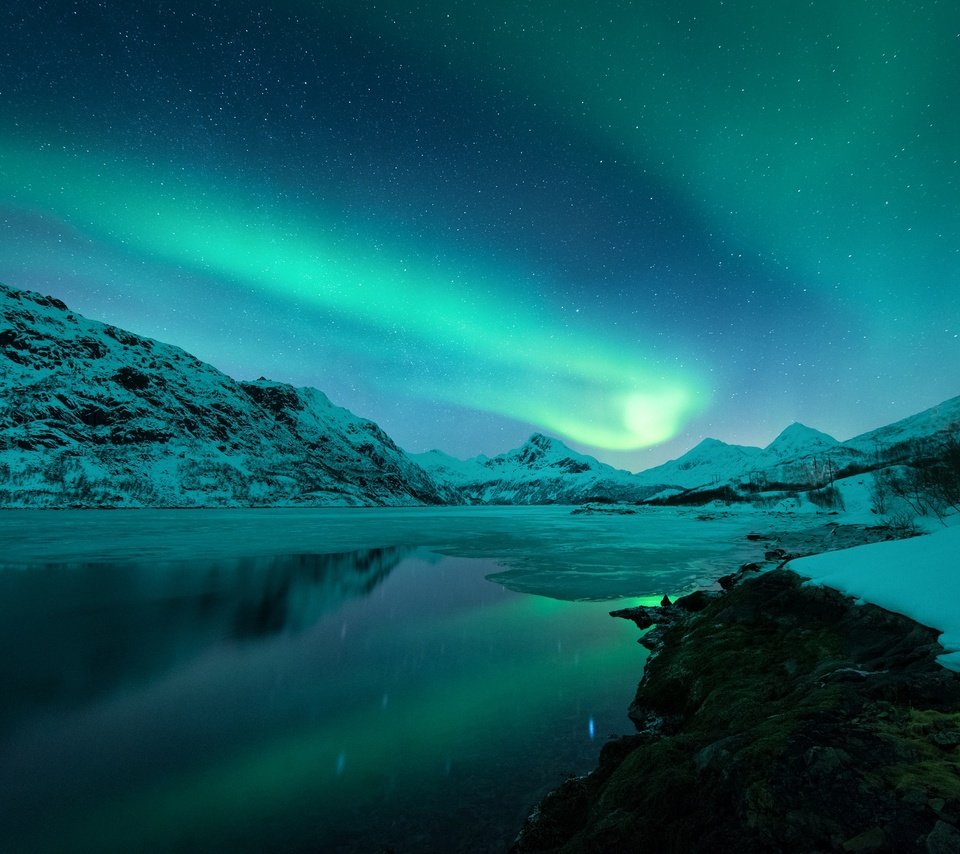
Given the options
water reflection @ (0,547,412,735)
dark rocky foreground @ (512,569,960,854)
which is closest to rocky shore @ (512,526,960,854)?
dark rocky foreground @ (512,569,960,854)

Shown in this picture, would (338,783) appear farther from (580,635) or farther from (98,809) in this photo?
(580,635)

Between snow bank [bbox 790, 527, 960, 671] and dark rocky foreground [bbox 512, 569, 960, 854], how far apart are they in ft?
0.91

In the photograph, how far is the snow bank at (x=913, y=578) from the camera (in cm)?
712

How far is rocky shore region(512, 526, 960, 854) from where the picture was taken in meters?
3.75

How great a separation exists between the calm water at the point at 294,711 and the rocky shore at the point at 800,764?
189 cm

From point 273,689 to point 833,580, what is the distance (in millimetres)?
14026

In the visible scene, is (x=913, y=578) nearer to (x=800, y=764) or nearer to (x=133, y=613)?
(x=800, y=764)

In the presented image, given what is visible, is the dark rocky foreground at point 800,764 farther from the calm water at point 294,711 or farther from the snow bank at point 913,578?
the calm water at point 294,711

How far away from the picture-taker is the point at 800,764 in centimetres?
446

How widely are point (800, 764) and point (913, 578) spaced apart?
261 inches

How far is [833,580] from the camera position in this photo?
10766 millimetres

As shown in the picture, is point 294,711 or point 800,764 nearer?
point 800,764

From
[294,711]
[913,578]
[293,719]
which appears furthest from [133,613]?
[913,578]

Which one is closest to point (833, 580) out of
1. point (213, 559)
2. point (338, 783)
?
point (338, 783)
